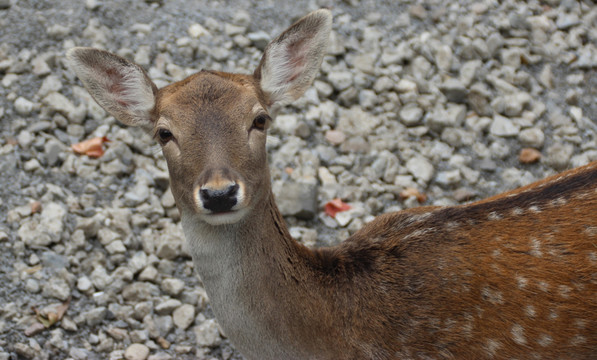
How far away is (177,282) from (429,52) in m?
3.22

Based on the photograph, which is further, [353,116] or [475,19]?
[475,19]

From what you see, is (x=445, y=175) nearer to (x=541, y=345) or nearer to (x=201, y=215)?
(x=541, y=345)

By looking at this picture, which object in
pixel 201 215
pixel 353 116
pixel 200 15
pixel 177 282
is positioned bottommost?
pixel 177 282

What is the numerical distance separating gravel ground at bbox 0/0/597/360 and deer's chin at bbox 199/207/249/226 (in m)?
1.60

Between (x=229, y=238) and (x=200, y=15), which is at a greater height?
(x=200, y=15)

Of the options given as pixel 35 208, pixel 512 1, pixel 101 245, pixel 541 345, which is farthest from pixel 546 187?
pixel 512 1

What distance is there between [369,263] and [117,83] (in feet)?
5.46

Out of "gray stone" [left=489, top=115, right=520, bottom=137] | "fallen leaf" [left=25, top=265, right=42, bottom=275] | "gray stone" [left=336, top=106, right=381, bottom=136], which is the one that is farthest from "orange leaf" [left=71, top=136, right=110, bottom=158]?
"gray stone" [left=489, top=115, right=520, bottom=137]

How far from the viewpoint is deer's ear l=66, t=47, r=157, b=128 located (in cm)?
398

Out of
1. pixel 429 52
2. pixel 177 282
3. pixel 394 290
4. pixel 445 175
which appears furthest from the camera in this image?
pixel 429 52

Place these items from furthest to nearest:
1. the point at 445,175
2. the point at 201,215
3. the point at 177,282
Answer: the point at 445,175
the point at 177,282
the point at 201,215

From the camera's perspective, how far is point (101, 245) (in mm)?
5297

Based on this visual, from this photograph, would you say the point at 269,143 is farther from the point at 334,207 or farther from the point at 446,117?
the point at 446,117

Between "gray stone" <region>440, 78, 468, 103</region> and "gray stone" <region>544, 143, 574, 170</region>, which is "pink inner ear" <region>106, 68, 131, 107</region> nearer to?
"gray stone" <region>440, 78, 468, 103</region>
